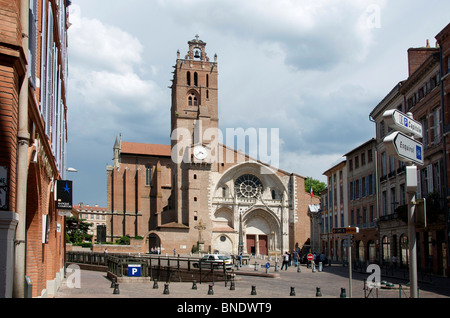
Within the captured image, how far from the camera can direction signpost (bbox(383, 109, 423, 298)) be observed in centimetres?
611

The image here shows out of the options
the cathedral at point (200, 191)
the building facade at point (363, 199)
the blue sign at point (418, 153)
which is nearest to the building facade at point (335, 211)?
the building facade at point (363, 199)

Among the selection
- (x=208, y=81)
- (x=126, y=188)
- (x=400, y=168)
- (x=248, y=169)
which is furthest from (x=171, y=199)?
(x=400, y=168)

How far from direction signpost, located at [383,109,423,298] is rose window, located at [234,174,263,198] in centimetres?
6875

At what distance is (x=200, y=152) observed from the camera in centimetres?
7169

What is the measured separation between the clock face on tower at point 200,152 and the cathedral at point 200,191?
0.14 m

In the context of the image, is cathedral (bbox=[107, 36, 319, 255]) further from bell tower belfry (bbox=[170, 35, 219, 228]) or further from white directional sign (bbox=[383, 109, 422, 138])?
white directional sign (bbox=[383, 109, 422, 138])

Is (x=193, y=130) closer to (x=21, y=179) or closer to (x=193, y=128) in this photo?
(x=193, y=128)

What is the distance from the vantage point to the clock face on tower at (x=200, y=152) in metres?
71.5

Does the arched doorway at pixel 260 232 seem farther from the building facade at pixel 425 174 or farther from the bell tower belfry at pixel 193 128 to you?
the building facade at pixel 425 174

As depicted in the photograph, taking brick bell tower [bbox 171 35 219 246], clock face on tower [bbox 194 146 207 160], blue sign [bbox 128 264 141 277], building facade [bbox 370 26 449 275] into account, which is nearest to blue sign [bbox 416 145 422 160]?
blue sign [bbox 128 264 141 277]

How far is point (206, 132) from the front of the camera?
A: 7725cm

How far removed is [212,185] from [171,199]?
33.6ft
